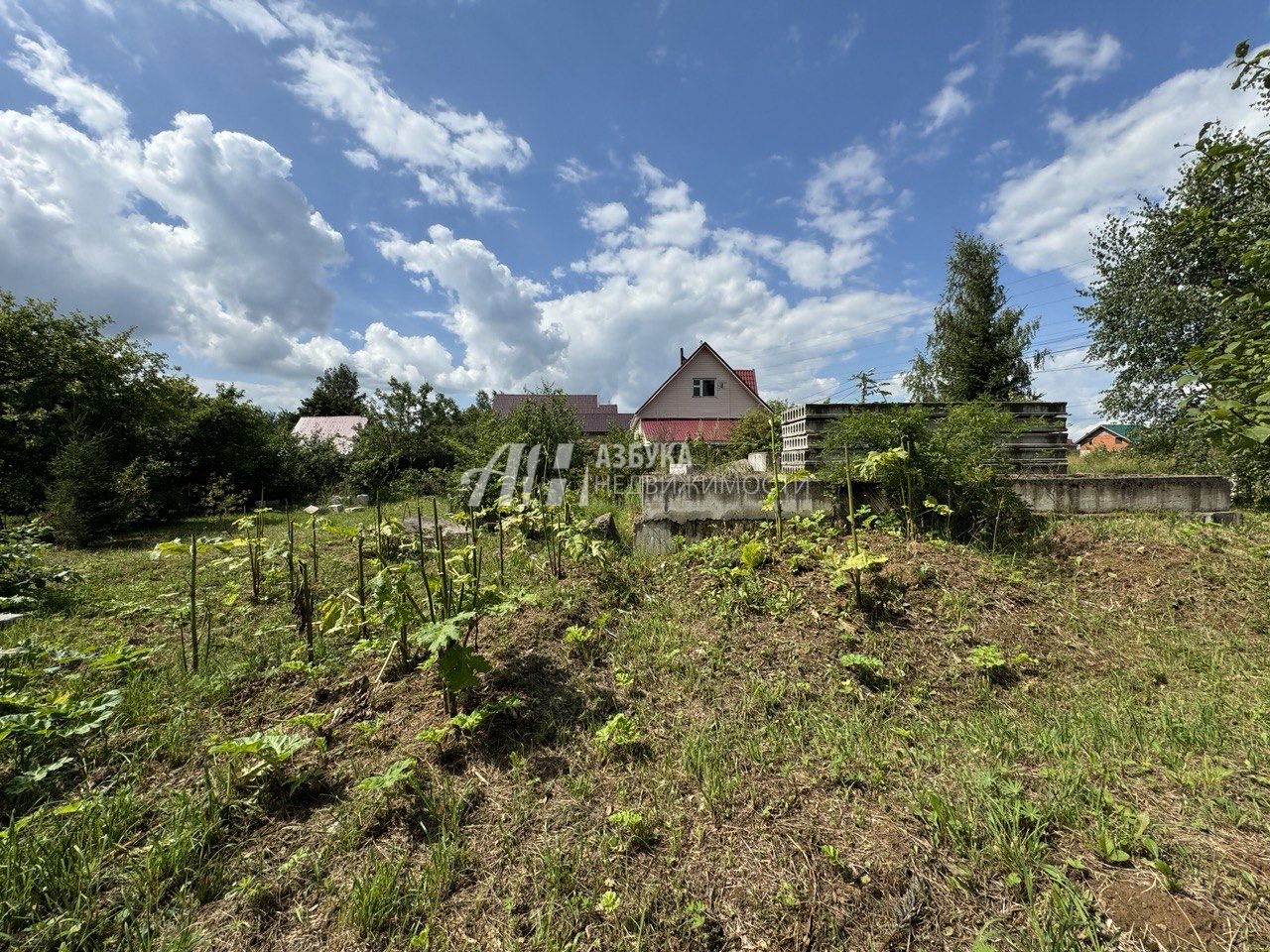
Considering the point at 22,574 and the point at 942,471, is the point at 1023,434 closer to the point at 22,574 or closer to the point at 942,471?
the point at 942,471

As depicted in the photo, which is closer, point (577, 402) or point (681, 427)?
point (681, 427)

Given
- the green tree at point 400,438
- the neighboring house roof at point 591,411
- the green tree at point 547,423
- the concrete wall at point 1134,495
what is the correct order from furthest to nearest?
1. the neighboring house roof at point 591,411
2. the green tree at point 400,438
3. the green tree at point 547,423
4. the concrete wall at point 1134,495

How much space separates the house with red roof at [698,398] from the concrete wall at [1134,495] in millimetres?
17203

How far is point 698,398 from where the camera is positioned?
886 inches

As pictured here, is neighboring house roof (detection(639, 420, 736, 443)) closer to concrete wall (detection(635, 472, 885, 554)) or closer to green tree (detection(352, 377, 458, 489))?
green tree (detection(352, 377, 458, 489))

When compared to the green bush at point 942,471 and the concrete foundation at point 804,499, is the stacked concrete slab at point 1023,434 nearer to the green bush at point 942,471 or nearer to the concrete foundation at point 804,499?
the concrete foundation at point 804,499

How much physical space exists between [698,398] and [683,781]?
2140 centimetres

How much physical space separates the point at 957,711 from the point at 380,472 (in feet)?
53.6

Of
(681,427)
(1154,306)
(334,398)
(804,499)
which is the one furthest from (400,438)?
(334,398)

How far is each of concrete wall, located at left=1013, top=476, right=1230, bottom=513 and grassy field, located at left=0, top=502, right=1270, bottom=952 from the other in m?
1.55

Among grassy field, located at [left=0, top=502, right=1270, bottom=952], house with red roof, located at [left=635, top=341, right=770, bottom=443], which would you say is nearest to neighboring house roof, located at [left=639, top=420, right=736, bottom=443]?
house with red roof, located at [left=635, top=341, right=770, bottom=443]

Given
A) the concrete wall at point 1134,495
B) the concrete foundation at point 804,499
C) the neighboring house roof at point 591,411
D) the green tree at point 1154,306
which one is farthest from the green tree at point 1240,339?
the neighboring house roof at point 591,411

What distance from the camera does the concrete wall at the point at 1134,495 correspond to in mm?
4875

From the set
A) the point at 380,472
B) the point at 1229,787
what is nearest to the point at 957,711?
the point at 1229,787
